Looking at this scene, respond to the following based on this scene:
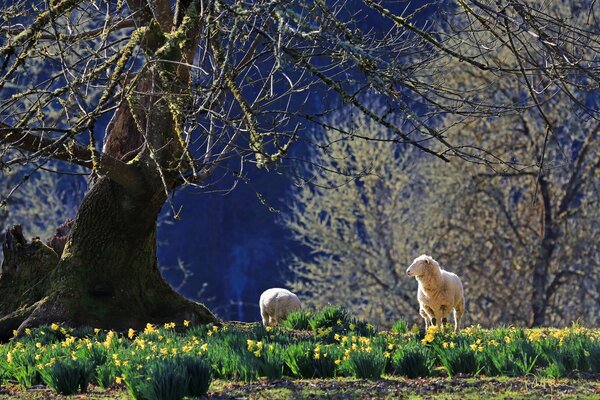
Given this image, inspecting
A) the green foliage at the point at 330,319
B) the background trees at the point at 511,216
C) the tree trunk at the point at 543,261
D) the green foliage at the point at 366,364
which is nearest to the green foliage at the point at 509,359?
the green foliage at the point at 366,364

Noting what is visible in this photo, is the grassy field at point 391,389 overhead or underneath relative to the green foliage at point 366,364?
underneath

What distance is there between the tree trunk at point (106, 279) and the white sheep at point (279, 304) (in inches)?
109

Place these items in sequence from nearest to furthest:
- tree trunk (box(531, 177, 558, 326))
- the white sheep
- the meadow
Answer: the meadow → the white sheep → tree trunk (box(531, 177, 558, 326))

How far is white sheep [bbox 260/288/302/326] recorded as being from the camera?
51.3 feet

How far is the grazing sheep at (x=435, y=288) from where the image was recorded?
13.6 metres

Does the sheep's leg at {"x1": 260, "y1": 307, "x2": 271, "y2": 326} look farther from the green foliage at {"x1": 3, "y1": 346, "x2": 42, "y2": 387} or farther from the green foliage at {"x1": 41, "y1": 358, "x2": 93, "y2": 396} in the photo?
the green foliage at {"x1": 41, "y1": 358, "x2": 93, "y2": 396}

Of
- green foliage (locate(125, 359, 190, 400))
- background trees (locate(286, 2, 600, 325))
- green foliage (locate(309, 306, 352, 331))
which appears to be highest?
background trees (locate(286, 2, 600, 325))

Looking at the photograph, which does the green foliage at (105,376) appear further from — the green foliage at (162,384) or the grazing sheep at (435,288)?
the grazing sheep at (435,288)

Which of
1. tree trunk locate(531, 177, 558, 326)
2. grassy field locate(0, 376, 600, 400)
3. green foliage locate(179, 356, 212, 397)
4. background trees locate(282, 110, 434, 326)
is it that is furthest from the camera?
background trees locate(282, 110, 434, 326)

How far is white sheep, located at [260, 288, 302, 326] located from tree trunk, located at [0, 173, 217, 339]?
2.76 metres

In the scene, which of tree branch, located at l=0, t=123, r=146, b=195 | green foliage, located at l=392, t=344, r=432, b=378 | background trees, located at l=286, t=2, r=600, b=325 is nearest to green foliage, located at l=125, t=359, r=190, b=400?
green foliage, located at l=392, t=344, r=432, b=378

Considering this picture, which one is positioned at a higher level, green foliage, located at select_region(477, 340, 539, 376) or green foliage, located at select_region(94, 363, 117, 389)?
green foliage, located at select_region(94, 363, 117, 389)

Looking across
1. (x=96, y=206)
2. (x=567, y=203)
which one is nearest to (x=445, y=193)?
(x=567, y=203)

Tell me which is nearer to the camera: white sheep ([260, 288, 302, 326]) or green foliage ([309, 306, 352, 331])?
green foliage ([309, 306, 352, 331])
